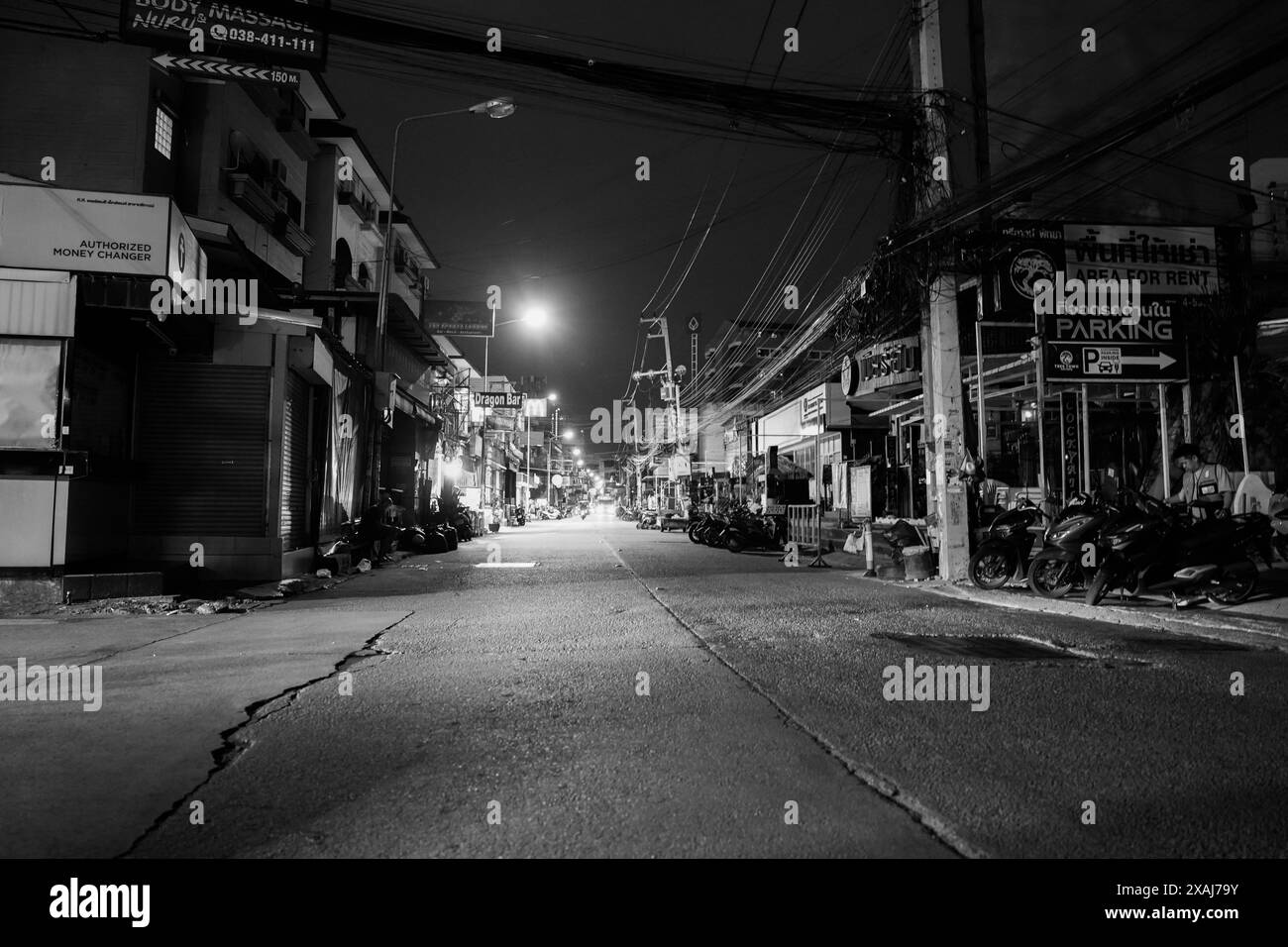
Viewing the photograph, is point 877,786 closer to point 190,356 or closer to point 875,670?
point 875,670

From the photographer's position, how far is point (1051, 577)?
30.9 feet

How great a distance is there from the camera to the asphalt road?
8.86 ft

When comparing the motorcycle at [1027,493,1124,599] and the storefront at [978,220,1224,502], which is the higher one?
the storefront at [978,220,1224,502]

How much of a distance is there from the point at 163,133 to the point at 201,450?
583cm

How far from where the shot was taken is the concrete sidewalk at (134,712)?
2.97m

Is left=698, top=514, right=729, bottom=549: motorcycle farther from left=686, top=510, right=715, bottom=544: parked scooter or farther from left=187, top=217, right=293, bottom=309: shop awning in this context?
left=187, top=217, right=293, bottom=309: shop awning

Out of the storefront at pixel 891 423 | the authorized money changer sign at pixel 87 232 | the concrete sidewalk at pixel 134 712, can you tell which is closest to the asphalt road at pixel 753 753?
the concrete sidewalk at pixel 134 712

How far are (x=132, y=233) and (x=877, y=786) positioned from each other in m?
11.0

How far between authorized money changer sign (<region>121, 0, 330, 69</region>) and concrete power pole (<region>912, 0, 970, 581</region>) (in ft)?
28.4

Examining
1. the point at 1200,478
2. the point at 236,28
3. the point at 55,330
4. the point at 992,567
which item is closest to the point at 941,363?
the point at 992,567

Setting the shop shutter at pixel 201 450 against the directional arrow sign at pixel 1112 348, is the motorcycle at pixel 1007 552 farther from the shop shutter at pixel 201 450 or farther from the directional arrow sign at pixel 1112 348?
the shop shutter at pixel 201 450

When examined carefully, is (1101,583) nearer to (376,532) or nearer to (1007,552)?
(1007,552)

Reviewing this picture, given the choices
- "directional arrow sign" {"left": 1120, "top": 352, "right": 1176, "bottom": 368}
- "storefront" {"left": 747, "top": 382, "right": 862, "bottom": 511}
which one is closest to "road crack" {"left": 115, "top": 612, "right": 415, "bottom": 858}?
"directional arrow sign" {"left": 1120, "top": 352, "right": 1176, "bottom": 368}

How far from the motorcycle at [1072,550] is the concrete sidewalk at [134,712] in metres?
7.86
